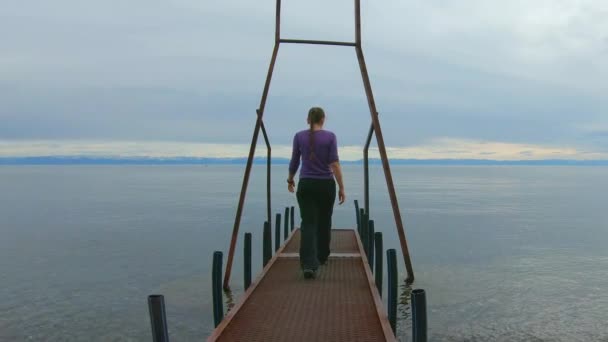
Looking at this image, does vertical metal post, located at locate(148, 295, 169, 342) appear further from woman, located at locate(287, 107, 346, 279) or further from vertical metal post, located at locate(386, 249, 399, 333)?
vertical metal post, located at locate(386, 249, 399, 333)

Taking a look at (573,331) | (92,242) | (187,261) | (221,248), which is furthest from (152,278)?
(573,331)

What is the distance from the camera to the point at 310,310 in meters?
5.68

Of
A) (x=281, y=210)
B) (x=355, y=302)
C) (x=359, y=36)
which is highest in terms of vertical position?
(x=359, y=36)

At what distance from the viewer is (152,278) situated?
673 inches

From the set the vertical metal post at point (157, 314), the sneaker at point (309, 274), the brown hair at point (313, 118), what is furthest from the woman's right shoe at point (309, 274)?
the vertical metal post at point (157, 314)

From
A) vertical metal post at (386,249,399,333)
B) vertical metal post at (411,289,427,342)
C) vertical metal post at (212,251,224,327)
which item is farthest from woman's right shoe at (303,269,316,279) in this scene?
vertical metal post at (411,289,427,342)

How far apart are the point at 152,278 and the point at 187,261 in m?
3.34

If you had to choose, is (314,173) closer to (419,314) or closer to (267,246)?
(419,314)

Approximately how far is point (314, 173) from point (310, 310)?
6.56ft

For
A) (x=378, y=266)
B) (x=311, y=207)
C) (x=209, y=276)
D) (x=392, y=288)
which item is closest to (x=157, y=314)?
(x=311, y=207)

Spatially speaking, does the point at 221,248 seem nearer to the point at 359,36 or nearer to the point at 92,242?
the point at 92,242

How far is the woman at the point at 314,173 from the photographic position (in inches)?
266

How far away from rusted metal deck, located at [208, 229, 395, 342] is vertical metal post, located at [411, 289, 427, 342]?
0.37 metres

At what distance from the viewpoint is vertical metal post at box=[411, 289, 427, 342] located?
421 centimetres
